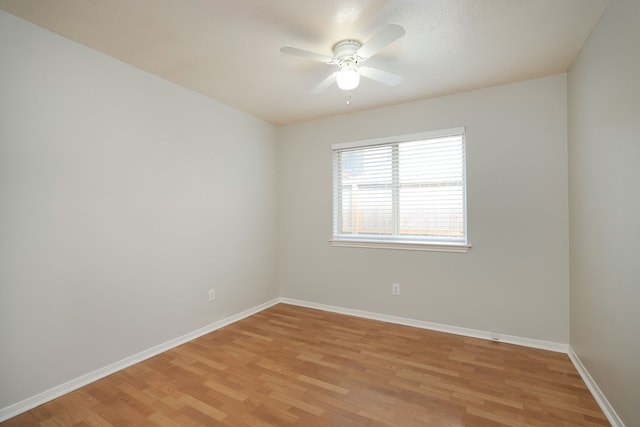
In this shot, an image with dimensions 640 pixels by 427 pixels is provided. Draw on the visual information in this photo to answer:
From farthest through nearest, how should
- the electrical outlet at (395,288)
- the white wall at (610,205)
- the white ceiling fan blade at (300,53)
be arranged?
the electrical outlet at (395,288) → the white ceiling fan blade at (300,53) → the white wall at (610,205)

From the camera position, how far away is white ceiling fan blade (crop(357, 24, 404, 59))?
166 centimetres

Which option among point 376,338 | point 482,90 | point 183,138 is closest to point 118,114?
point 183,138

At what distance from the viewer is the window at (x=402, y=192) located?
316 cm

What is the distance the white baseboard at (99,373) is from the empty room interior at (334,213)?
0.05ft

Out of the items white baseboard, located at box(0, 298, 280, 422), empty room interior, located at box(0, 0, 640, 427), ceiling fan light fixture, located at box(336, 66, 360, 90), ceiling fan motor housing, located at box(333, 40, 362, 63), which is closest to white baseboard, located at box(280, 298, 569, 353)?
empty room interior, located at box(0, 0, 640, 427)

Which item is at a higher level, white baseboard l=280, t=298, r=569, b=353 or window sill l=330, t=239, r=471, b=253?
window sill l=330, t=239, r=471, b=253

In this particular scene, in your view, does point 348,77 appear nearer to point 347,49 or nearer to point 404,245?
point 347,49

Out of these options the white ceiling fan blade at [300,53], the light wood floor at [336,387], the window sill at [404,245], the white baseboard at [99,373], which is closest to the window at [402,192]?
the window sill at [404,245]

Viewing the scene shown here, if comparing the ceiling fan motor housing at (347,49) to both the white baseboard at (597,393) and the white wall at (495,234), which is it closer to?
the white wall at (495,234)

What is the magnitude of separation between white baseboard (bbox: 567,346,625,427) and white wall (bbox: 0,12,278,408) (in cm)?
328

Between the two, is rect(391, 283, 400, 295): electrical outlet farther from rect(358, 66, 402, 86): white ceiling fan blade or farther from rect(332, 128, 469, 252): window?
rect(358, 66, 402, 86): white ceiling fan blade

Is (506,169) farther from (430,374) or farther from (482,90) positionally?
(430,374)

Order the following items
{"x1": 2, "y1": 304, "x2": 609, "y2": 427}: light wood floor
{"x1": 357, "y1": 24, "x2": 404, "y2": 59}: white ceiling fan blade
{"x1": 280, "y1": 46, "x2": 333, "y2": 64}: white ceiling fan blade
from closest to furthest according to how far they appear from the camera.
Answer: {"x1": 357, "y1": 24, "x2": 404, "y2": 59}: white ceiling fan blade
{"x1": 2, "y1": 304, "x2": 609, "y2": 427}: light wood floor
{"x1": 280, "y1": 46, "x2": 333, "y2": 64}: white ceiling fan blade

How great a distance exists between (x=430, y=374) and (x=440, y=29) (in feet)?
8.34
